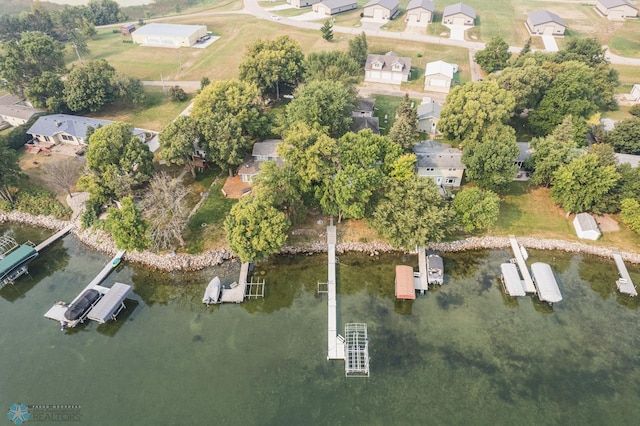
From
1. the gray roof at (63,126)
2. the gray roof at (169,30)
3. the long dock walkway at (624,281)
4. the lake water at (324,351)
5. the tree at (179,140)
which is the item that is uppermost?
the gray roof at (169,30)

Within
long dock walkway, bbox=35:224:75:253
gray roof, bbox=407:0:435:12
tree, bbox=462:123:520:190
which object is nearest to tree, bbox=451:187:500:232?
tree, bbox=462:123:520:190

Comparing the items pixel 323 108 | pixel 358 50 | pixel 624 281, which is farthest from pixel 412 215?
pixel 358 50

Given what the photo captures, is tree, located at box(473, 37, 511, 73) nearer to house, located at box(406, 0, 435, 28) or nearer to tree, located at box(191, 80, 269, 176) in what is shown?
house, located at box(406, 0, 435, 28)

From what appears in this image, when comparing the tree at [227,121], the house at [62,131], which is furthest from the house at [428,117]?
the house at [62,131]

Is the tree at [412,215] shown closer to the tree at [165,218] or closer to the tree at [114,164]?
the tree at [165,218]

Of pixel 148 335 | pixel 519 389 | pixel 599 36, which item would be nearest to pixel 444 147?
pixel 519 389

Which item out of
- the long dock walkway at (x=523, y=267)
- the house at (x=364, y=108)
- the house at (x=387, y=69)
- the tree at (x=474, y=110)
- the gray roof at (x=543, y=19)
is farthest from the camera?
the gray roof at (x=543, y=19)
